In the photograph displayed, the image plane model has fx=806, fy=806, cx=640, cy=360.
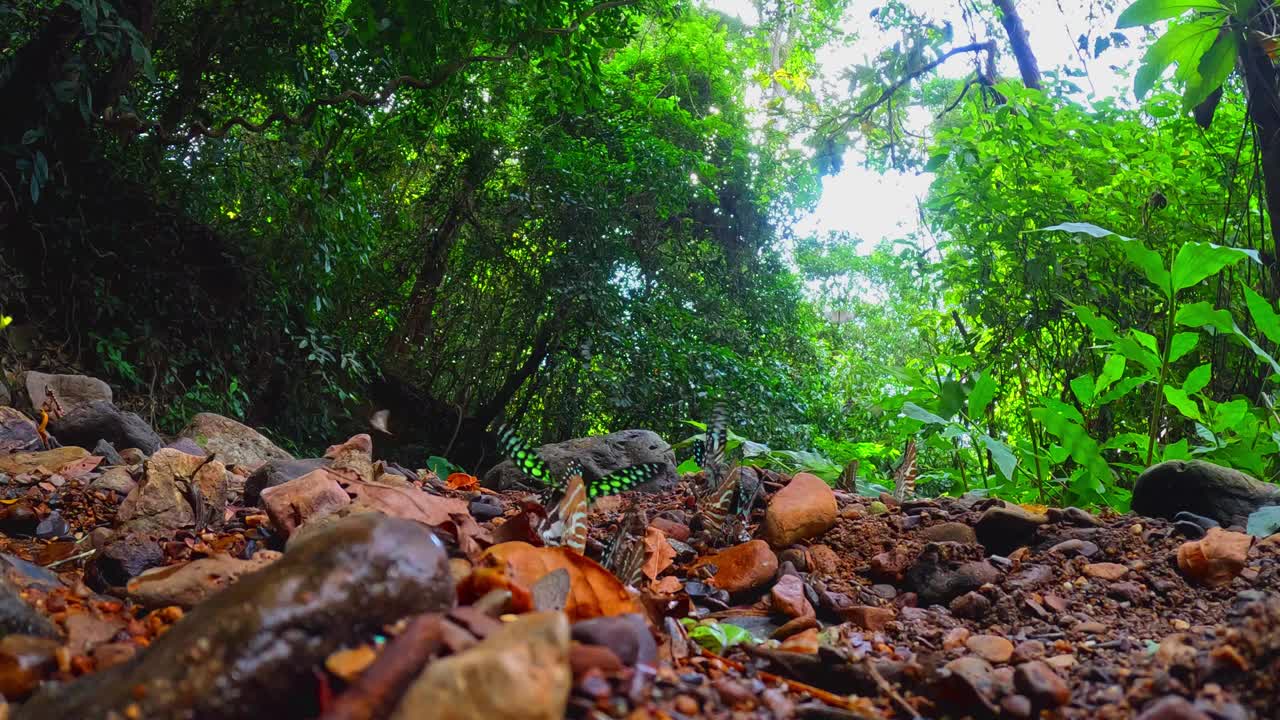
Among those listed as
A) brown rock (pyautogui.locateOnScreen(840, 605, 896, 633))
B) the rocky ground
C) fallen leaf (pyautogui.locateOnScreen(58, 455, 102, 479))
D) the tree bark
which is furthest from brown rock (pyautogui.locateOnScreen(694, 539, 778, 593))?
the tree bark

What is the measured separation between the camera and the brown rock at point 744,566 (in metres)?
2.03

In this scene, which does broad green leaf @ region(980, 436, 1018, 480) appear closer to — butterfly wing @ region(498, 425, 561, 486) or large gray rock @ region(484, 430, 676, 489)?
large gray rock @ region(484, 430, 676, 489)

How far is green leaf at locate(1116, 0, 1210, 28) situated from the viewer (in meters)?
2.50

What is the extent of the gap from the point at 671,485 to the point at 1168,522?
1.95 m

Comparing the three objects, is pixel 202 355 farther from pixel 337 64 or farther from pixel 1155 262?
pixel 1155 262

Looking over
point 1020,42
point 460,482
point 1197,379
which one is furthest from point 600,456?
point 1020,42

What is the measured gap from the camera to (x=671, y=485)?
369 cm

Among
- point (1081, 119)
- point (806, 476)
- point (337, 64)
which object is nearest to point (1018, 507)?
point (806, 476)

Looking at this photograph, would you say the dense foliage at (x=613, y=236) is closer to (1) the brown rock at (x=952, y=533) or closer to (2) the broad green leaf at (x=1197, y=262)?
(2) the broad green leaf at (x=1197, y=262)

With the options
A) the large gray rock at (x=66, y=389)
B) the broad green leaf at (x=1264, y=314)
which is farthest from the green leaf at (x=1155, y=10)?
the large gray rock at (x=66, y=389)

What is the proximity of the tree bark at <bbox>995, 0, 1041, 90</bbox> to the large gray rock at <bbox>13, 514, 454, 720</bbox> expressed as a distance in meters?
5.60

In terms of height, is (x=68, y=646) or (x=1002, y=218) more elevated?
(x=1002, y=218)

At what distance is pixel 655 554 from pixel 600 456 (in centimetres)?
236

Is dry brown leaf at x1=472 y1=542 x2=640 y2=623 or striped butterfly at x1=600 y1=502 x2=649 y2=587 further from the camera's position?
striped butterfly at x1=600 y1=502 x2=649 y2=587
